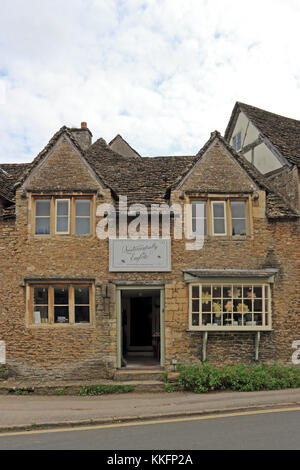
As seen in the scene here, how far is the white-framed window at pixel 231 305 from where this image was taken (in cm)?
1522

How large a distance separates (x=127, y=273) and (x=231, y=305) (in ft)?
11.4

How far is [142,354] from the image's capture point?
18672 millimetres

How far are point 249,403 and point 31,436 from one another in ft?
17.8

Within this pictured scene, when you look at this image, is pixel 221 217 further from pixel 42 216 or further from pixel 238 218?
pixel 42 216

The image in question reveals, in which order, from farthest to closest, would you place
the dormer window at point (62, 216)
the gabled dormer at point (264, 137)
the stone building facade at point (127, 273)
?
the gabled dormer at point (264, 137) → the dormer window at point (62, 216) → the stone building facade at point (127, 273)

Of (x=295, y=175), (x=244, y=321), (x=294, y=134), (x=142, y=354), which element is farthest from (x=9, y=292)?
(x=294, y=134)

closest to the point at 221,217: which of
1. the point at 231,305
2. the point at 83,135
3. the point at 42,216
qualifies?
the point at 231,305

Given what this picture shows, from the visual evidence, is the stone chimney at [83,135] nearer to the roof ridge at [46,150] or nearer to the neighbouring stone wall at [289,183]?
the roof ridge at [46,150]

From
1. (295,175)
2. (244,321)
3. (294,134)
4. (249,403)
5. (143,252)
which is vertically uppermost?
(294,134)

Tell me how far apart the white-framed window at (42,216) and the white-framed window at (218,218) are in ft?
17.8

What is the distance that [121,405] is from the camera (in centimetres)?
1206

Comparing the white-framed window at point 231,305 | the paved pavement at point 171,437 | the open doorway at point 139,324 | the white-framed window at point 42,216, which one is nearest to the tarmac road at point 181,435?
the paved pavement at point 171,437

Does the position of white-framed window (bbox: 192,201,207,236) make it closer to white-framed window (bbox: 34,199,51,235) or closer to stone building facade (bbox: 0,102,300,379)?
stone building facade (bbox: 0,102,300,379)
